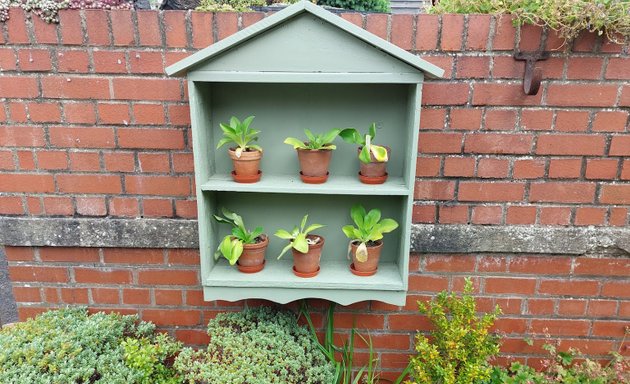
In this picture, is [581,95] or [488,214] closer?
[581,95]

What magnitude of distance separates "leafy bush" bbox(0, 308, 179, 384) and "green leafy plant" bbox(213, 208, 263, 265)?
615mm

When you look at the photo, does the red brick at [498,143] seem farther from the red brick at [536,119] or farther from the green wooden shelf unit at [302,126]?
the green wooden shelf unit at [302,126]

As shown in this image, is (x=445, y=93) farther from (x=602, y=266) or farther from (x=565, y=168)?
(x=602, y=266)

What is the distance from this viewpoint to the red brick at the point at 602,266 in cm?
210

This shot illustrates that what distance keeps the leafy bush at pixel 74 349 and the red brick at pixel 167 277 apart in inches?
8.5

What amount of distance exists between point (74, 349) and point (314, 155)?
1.36 m

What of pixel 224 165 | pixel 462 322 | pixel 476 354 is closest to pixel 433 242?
pixel 462 322

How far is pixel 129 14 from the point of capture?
1.89m

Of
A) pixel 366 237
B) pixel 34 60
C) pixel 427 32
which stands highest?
pixel 427 32

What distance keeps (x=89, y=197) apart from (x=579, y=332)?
2.55 m

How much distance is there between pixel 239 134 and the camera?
1808 mm

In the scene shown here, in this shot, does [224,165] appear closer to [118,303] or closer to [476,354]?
[118,303]

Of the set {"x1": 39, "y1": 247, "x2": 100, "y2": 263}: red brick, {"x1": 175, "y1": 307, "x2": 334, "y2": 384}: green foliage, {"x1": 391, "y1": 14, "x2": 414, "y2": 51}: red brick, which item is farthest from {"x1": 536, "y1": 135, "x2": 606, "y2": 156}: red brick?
{"x1": 39, "y1": 247, "x2": 100, "y2": 263}: red brick

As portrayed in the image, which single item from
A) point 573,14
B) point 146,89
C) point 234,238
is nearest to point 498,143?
point 573,14
